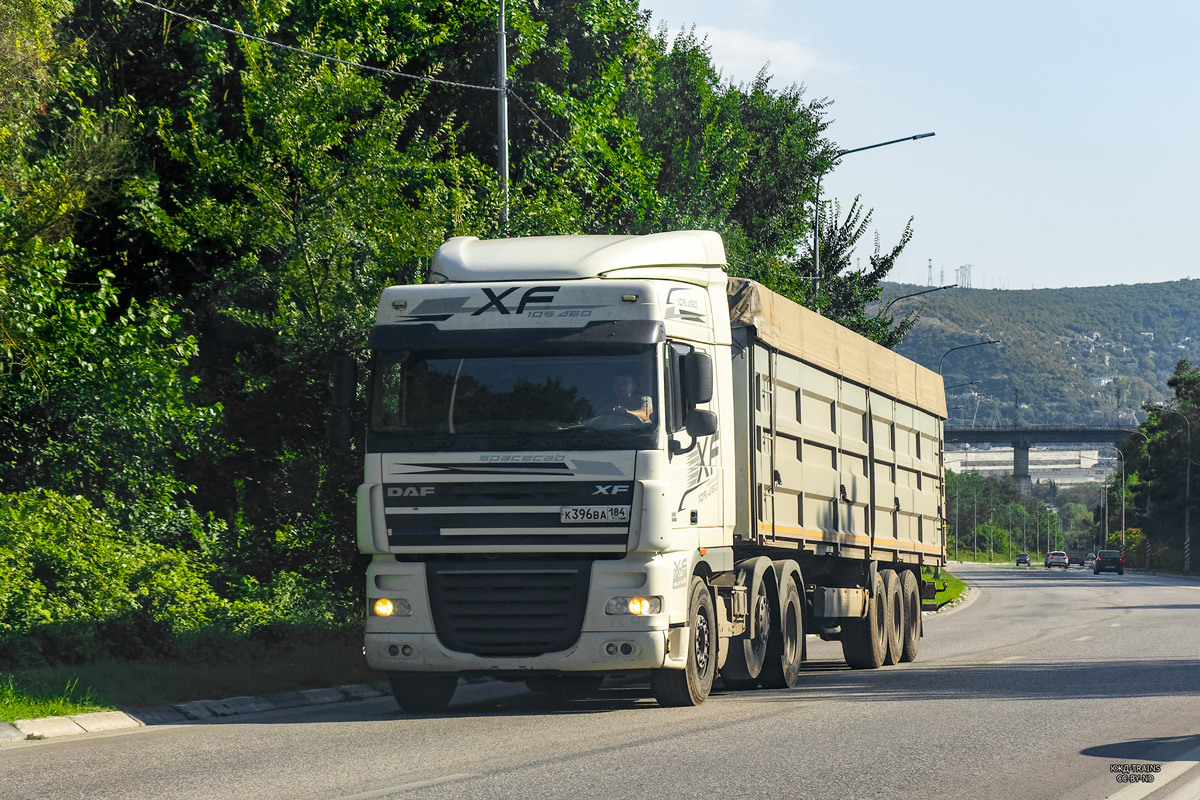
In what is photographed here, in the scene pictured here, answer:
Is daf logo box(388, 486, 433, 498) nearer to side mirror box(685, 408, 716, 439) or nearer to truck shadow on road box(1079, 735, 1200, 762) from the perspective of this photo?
side mirror box(685, 408, 716, 439)

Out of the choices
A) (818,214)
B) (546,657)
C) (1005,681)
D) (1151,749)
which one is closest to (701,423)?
(546,657)

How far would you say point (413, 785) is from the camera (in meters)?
8.56

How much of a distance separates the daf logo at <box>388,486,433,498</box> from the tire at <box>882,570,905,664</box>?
937 cm

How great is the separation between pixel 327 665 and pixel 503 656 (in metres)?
4.03

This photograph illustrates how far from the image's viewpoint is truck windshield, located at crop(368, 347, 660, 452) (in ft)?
39.7

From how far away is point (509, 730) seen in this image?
453 inches

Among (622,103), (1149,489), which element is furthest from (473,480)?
(1149,489)

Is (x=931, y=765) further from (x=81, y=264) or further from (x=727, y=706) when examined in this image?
(x=81, y=264)

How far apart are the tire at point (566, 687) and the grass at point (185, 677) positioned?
64.5 inches

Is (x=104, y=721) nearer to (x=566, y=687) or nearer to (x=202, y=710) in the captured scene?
(x=202, y=710)

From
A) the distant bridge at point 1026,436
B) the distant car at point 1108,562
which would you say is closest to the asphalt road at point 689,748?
the distant car at point 1108,562

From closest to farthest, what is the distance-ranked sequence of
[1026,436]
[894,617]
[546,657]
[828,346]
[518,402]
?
[546,657]
[518,402]
[828,346]
[894,617]
[1026,436]

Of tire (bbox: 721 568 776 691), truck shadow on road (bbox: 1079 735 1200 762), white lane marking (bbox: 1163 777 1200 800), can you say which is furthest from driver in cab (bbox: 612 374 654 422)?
white lane marking (bbox: 1163 777 1200 800)

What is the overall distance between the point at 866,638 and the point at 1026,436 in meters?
162
